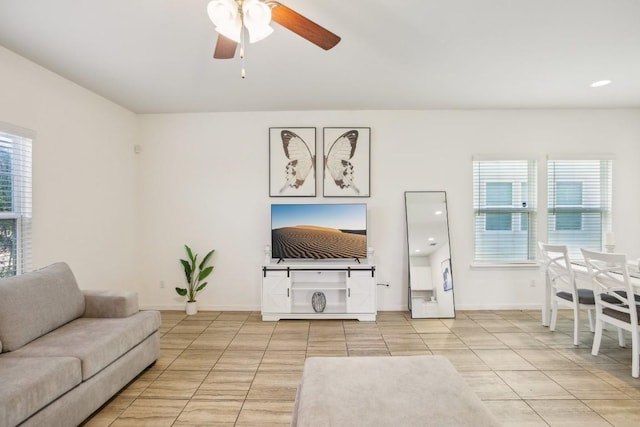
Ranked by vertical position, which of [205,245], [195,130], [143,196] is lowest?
[205,245]

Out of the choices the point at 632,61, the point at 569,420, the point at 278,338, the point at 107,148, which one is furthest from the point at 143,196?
the point at 632,61

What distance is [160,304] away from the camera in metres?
4.65

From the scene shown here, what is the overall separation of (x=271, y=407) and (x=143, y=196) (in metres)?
3.42

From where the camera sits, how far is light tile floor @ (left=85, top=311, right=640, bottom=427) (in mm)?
2281

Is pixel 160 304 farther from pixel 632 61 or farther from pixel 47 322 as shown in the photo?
pixel 632 61

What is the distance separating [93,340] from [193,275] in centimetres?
230

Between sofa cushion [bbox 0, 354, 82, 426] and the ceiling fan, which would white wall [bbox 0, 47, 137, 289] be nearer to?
sofa cushion [bbox 0, 354, 82, 426]

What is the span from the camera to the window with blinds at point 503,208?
4.61 meters

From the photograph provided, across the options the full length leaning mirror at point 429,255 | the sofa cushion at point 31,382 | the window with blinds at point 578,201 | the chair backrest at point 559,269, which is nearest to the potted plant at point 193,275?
the sofa cushion at point 31,382

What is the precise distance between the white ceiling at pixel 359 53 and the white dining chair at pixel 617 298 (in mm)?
1716

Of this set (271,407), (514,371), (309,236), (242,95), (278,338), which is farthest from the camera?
(309,236)

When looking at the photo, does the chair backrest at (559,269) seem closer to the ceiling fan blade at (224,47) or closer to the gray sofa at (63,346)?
the ceiling fan blade at (224,47)

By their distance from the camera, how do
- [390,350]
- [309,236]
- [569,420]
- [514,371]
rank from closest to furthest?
1. [569,420]
2. [514,371]
3. [390,350]
4. [309,236]

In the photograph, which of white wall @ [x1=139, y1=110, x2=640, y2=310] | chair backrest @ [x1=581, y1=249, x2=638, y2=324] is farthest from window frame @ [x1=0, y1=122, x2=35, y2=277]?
chair backrest @ [x1=581, y1=249, x2=638, y2=324]
